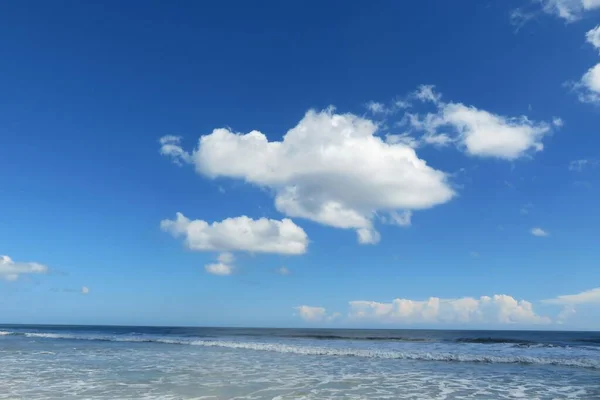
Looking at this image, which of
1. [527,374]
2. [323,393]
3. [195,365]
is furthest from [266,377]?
[527,374]

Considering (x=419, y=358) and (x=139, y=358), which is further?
(x=419, y=358)

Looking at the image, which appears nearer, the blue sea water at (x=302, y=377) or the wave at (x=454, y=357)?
the blue sea water at (x=302, y=377)

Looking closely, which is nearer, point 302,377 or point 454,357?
point 302,377

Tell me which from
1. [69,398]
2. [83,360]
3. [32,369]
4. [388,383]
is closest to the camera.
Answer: [69,398]

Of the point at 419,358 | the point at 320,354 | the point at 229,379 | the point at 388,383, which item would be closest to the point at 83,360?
the point at 229,379

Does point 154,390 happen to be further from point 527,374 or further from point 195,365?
point 527,374

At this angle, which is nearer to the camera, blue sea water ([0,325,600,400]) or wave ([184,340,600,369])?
blue sea water ([0,325,600,400])

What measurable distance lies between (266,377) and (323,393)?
4598mm

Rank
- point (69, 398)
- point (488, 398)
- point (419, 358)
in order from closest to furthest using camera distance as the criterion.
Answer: point (69, 398) < point (488, 398) < point (419, 358)

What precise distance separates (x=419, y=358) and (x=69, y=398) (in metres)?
22.2

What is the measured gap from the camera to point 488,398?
15219 mm

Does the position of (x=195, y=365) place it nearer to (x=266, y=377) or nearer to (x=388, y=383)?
(x=266, y=377)

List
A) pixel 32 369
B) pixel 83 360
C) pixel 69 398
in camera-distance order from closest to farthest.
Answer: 1. pixel 69 398
2. pixel 32 369
3. pixel 83 360

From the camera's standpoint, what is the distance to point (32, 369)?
20953mm
